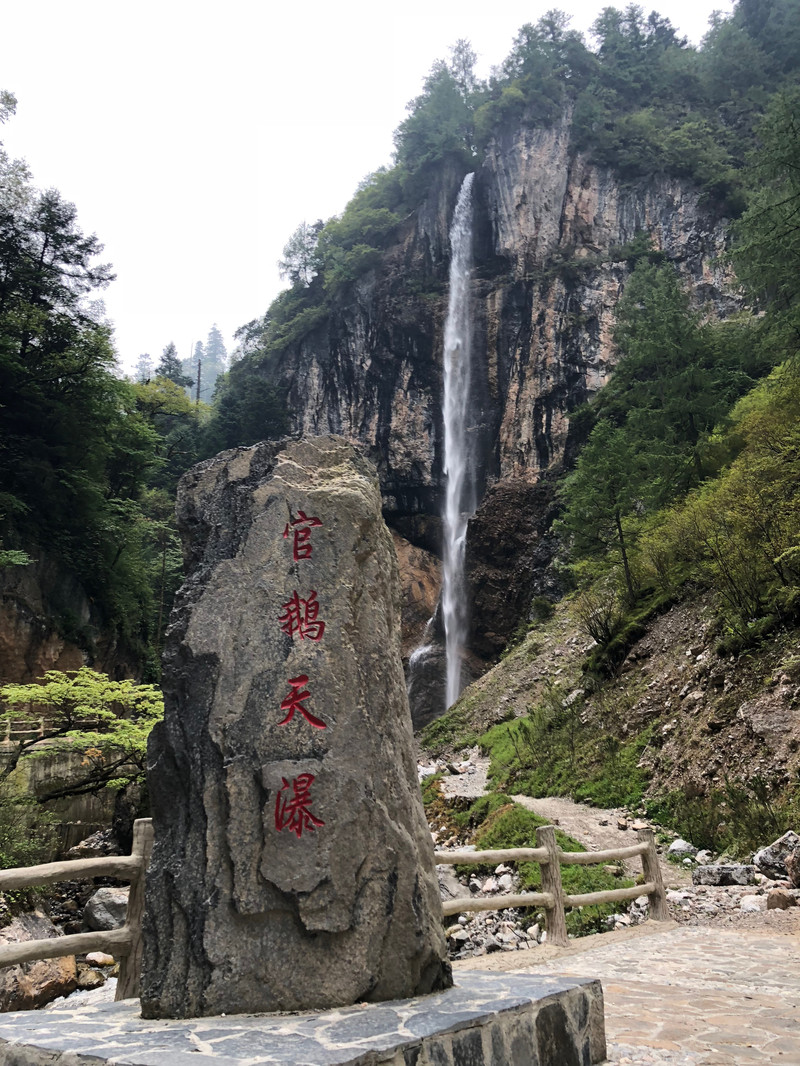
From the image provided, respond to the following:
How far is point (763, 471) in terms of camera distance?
378 inches

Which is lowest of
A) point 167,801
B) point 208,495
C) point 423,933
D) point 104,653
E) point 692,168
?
point 423,933

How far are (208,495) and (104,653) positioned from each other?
16.4 m

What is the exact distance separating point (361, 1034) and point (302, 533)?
5.80ft

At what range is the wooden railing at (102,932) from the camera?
3.08 m

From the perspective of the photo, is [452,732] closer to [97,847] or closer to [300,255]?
[97,847]

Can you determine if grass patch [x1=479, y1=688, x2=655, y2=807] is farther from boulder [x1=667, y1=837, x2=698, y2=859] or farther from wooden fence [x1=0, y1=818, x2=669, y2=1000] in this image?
wooden fence [x1=0, y1=818, x2=669, y2=1000]

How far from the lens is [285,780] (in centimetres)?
253

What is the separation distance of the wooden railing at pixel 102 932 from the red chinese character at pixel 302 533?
72.6 inches

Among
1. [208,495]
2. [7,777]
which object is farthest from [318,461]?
[7,777]

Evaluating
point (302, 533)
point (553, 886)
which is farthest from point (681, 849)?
point (302, 533)

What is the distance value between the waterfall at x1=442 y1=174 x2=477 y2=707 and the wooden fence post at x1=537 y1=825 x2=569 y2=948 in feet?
62.3

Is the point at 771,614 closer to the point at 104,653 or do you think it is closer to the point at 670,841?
the point at 670,841

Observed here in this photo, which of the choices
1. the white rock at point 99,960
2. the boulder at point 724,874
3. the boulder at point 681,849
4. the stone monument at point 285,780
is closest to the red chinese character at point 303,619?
the stone monument at point 285,780

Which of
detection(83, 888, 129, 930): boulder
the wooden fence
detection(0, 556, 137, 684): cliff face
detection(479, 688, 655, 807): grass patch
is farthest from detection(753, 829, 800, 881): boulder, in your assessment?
detection(0, 556, 137, 684): cliff face
